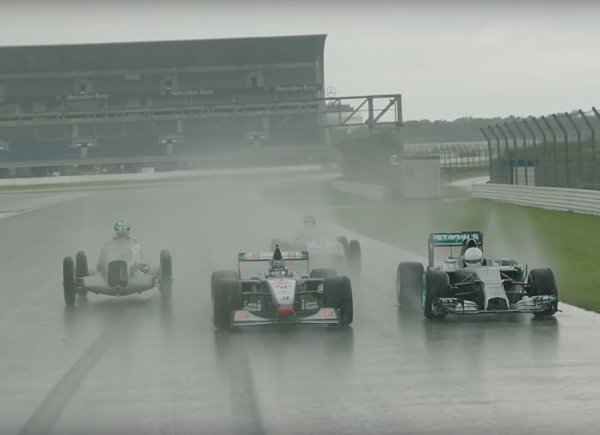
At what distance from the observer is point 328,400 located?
30.3 ft

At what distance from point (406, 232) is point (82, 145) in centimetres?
5921

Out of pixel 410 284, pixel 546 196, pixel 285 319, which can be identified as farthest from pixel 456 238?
pixel 546 196

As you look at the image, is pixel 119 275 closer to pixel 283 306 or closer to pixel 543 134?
pixel 283 306

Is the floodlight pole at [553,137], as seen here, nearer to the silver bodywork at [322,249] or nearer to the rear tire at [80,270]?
the silver bodywork at [322,249]

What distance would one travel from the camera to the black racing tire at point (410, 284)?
14.9 metres

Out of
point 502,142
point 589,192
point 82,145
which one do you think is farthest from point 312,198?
point 82,145

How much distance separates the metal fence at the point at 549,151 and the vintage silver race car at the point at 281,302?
18.8m

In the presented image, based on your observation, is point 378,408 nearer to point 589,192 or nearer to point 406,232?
point 406,232

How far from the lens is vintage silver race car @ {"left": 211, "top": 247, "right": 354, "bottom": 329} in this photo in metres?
13.0

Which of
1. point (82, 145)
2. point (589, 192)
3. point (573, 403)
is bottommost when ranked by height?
point (573, 403)

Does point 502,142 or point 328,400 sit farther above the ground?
point 502,142

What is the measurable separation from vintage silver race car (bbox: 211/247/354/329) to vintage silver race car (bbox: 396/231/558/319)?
1.16 meters

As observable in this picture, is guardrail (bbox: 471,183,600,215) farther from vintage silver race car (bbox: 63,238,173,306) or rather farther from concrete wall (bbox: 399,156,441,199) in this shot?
vintage silver race car (bbox: 63,238,173,306)

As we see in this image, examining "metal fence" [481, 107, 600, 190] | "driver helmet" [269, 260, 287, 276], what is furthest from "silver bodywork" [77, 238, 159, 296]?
"metal fence" [481, 107, 600, 190]
